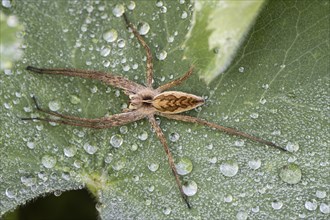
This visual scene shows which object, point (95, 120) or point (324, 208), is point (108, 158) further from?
point (324, 208)

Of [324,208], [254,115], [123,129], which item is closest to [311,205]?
[324,208]

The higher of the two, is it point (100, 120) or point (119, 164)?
point (100, 120)

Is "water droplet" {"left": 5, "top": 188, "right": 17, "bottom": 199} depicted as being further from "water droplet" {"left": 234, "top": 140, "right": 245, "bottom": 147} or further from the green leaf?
"water droplet" {"left": 234, "top": 140, "right": 245, "bottom": 147}

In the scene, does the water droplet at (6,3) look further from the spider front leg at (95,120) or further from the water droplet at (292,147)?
the water droplet at (292,147)

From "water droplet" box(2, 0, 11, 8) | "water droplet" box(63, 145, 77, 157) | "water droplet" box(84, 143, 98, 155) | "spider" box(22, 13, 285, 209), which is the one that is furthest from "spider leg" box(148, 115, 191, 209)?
"water droplet" box(2, 0, 11, 8)

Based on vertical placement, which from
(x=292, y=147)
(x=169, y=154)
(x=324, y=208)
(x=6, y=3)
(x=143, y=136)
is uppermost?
(x=6, y=3)

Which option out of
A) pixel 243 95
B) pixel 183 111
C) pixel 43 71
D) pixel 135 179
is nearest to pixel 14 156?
pixel 43 71

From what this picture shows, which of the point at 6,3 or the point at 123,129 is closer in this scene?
the point at 6,3

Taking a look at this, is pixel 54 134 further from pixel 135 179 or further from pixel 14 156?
pixel 135 179
